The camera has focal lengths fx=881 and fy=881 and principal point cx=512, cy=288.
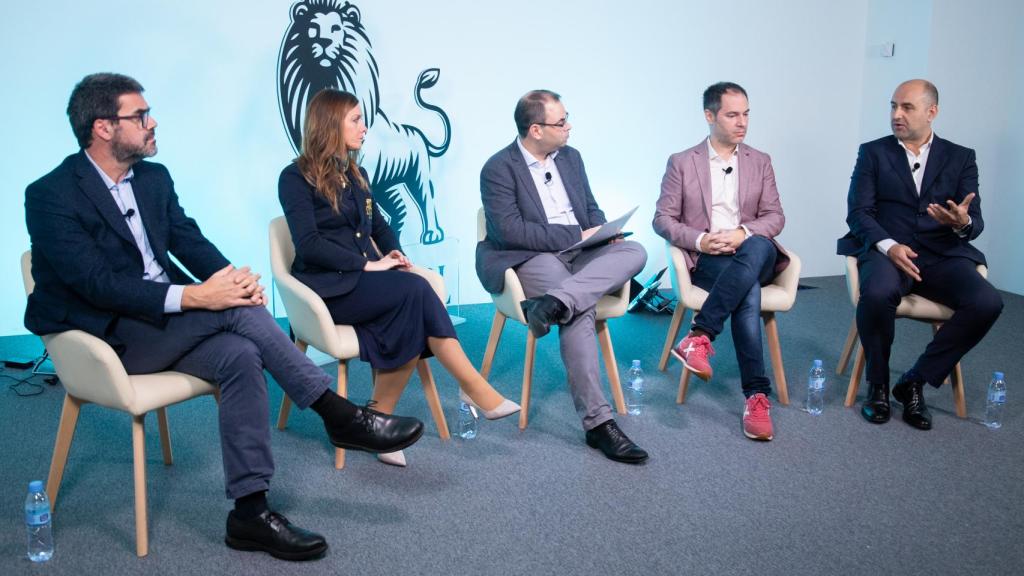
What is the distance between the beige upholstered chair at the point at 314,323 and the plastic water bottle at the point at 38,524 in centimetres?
92

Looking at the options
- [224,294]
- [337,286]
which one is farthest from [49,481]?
[337,286]

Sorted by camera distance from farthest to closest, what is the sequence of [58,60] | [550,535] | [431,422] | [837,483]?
[58,60] < [431,422] < [837,483] < [550,535]

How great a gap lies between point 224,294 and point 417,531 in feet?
2.93

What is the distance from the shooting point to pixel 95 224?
2586 millimetres

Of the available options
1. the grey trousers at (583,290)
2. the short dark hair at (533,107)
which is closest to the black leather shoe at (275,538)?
the grey trousers at (583,290)

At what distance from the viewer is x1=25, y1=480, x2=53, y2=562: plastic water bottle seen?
236cm

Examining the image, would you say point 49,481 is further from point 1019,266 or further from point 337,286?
point 1019,266

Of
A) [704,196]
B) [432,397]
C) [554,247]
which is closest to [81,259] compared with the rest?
[432,397]

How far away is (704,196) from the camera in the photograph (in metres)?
3.94

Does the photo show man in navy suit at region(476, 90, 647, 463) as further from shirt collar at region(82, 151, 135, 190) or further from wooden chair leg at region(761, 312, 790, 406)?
shirt collar at region(82, 151, 135, 190)

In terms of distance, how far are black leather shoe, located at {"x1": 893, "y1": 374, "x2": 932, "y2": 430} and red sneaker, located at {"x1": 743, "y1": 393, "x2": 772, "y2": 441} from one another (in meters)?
0.58

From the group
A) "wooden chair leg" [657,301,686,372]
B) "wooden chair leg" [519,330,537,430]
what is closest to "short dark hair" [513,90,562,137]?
"wooden chair leg" [519,330,537,430]

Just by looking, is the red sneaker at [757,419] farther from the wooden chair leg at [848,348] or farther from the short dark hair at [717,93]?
the short dark hair at [717,93]

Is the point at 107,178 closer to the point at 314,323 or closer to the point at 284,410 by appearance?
the point at 314,323
